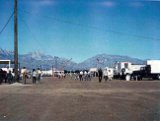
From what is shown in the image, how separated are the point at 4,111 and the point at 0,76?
25267mm

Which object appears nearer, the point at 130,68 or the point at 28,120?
the point at 28,120

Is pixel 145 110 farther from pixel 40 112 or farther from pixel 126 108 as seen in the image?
pixel 40 112

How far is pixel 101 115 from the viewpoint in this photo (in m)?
12.1

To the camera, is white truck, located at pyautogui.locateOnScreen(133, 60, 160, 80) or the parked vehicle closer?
the parked vehicle

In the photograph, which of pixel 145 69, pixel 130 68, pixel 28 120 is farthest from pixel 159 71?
Answer: pixel 28 120

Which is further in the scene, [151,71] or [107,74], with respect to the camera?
[151,71]

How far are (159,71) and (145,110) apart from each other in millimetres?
50453

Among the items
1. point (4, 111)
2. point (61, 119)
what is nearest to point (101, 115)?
point (61, 119)

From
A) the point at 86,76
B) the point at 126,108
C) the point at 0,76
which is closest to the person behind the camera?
the point at 126,108

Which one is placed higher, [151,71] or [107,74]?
[151,71]

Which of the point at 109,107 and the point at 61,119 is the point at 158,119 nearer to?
the point at 61,119

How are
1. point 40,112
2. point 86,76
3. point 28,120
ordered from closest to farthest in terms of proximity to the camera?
1. point 28,120
2. point 40,112
3. point 86,76

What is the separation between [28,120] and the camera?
432 inches

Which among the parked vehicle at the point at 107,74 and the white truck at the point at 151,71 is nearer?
the parked vehicle at the point at 107,74
